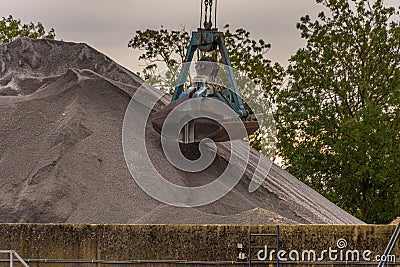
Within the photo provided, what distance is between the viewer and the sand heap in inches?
567

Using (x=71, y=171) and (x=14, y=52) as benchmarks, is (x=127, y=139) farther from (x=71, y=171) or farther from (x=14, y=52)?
(x=14, y=52)

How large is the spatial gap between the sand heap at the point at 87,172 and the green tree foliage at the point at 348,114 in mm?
6003

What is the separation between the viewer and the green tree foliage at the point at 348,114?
25.4 meters

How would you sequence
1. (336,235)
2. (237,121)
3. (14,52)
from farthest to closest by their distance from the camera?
(14,52) → (237,121) → (336,235)

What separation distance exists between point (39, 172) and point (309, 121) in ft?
40.3

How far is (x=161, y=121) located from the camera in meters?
16.0

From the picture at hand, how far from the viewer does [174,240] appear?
39.2 ft

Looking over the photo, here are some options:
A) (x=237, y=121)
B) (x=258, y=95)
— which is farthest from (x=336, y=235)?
(x=258, y=95)
